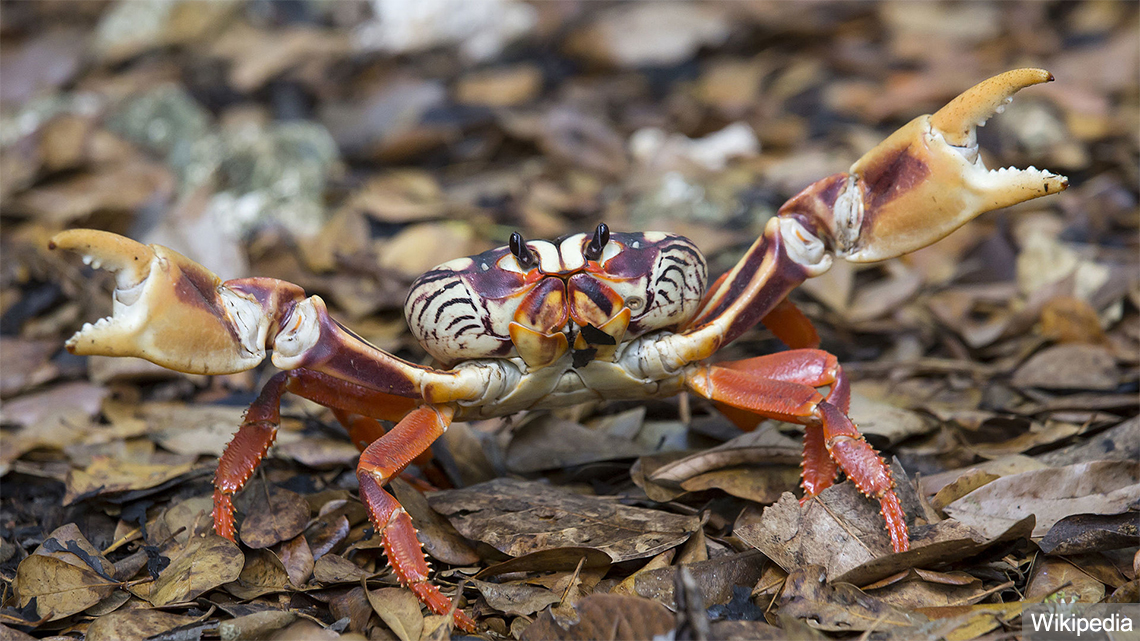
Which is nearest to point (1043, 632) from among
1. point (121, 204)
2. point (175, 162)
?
point (121, 204)

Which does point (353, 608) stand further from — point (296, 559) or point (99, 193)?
point (99, 193)

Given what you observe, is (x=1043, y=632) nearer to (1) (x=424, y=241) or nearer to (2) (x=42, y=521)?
(2) (x=42, y=521)

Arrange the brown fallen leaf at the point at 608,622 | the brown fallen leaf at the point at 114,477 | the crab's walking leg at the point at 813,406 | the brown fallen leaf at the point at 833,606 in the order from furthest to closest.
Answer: the brown fallen leaf at the point at 114,477
the crab's walking leg at the point at 813,406
the brown fallen leaf at the point at 833,606
the brown fallen leaf at the point at 608,622

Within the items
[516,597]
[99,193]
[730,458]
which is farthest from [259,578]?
[99,193]

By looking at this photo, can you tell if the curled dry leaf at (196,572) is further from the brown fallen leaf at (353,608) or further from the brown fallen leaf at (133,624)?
the brown fallen leaf at (353,608)

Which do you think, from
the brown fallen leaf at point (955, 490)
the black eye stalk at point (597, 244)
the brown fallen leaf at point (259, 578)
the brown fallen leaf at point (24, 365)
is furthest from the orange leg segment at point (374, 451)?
the brown fallen leaf at point (24, 365)

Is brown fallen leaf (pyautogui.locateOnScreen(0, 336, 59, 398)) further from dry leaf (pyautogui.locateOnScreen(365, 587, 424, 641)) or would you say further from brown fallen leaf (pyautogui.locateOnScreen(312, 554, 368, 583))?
dry leaf (pyautogui.locateOnScreen(365, 587, 424, 641))

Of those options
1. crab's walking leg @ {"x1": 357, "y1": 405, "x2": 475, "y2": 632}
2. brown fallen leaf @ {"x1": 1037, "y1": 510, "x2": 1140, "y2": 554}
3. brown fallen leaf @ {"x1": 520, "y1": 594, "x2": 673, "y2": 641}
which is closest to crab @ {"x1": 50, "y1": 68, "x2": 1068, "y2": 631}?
crab's walking leg @ {"x1": 357, "y1": 405, "x2": 475, "y2": 632}
